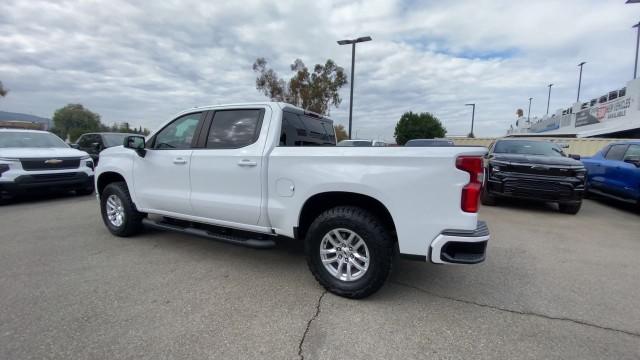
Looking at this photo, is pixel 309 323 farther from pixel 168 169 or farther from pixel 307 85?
pixel 307 85

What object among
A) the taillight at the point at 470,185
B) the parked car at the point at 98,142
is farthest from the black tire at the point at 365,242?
the parked car at the point at 98,142

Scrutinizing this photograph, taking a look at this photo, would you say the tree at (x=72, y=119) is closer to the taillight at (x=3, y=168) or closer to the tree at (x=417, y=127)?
the tree at (x=417, y=127)

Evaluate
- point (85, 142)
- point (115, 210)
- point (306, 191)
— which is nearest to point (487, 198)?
point (306, 191)

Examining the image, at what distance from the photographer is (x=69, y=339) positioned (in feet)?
7.98

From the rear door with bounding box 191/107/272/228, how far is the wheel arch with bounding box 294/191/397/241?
503 mm

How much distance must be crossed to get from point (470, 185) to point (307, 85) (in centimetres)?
2132

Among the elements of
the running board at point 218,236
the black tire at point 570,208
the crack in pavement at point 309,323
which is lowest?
the crack in pavement at point 309,323

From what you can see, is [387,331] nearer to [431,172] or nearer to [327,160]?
[431,172]

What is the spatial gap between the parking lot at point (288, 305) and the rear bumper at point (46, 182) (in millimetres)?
2978

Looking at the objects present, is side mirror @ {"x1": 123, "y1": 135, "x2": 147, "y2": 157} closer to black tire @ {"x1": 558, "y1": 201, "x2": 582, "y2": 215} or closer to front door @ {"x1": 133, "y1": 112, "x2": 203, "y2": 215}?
front door @ {"x1": 133, "y1": 112, "x2": 203, "y2": 215}

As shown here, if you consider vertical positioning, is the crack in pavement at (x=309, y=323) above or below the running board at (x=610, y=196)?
below

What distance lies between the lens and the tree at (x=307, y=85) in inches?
882

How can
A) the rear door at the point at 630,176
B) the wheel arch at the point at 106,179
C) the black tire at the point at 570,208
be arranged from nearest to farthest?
the wheel arch at the point at 106,179 → the black tire at the point at 570,208 → the rear door at the point at 630,176

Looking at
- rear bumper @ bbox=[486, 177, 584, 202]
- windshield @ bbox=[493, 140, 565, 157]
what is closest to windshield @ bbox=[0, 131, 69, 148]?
rear bumper @ bbox=[486, 177, 584, 202]
